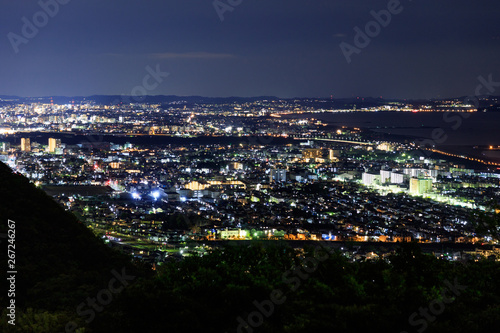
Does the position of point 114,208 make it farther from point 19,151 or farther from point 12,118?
point 12,118

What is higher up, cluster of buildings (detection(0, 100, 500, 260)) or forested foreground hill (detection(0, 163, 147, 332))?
forested foreground hill (detection(0, 163, 147, 332))

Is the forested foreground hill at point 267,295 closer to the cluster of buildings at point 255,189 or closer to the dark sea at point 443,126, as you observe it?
the cluster of buildings at point 255,189

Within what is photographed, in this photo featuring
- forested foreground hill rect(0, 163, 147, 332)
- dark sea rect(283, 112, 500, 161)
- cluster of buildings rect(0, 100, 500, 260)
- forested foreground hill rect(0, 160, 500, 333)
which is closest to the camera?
forested foreground hill rect(0, 160, 500, 333)

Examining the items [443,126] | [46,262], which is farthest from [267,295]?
[443,126]

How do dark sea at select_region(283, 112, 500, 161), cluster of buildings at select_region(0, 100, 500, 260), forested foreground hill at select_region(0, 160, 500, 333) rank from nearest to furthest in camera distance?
forested foreground hill at select_region(0, 160, 500, 333) → cluster of buildings at select_region(0, 100, 500, 260) → dark sea at select_region(283, 112, 500, 161)

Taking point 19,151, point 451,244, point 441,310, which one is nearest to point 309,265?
point 441,310

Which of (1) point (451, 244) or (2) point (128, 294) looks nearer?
(2) point (128, 294)

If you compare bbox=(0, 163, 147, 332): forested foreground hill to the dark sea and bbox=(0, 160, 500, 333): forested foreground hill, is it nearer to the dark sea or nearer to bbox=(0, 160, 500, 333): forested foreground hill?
bbox=(0, 160, 500, 333): forested foreground hill

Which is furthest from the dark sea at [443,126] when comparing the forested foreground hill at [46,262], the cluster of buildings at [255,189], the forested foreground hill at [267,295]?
the forested foreground hill at [267,295]

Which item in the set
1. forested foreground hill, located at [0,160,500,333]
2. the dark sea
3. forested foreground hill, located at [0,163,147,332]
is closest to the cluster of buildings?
forested foreground hill, located at [0,160,500,333]
